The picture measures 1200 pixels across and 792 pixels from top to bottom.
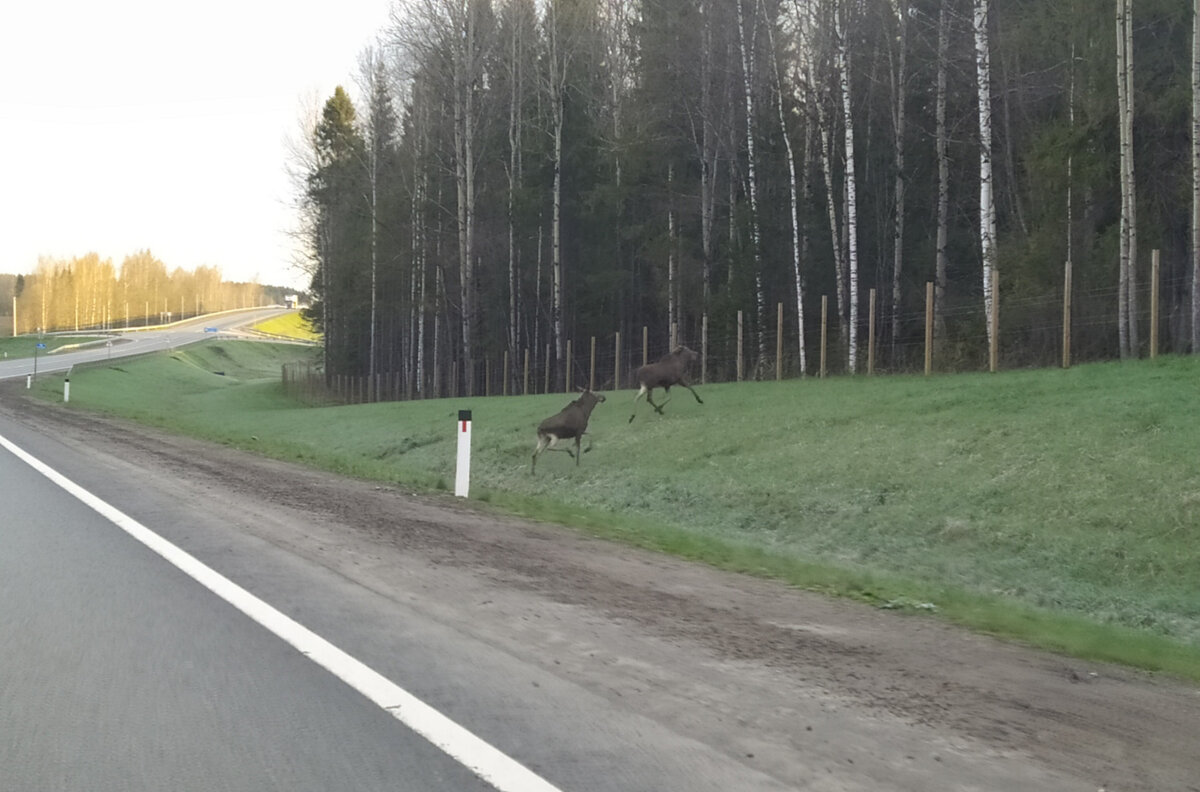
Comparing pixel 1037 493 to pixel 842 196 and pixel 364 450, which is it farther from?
pixel 842 196

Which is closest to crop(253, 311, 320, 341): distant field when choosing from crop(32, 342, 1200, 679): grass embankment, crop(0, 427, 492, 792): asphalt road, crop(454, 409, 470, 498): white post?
crop(32, 342, 1200, 679): grass embankment

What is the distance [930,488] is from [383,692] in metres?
11.1

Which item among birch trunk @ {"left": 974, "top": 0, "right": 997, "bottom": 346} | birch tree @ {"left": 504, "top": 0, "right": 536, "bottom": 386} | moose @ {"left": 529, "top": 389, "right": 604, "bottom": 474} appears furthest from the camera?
birch tree @ {"left": 504, "top": 0, "right": 536, "bottom": 386}

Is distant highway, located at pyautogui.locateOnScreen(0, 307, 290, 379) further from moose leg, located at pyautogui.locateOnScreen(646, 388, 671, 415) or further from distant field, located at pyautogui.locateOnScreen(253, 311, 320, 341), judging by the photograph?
moose leg, located at pyautogui.locateOnScreen(646, 388, 671, 415)

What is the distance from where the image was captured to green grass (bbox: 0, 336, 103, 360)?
99875 mm

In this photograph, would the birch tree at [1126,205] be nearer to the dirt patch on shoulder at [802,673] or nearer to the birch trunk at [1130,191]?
the birch trunk at [1130,191]

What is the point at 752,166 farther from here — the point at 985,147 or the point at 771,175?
the point at 985,147

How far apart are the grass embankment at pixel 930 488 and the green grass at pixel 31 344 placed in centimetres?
8344

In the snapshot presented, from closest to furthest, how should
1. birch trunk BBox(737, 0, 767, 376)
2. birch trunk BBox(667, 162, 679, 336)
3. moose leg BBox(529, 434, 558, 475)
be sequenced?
1. moose leg BBox(529, 434, 558, 475)
2. birch trunk BBox(737, 0, 767, 376)
3. birch trunk BBox(667, 162, 679, 336)

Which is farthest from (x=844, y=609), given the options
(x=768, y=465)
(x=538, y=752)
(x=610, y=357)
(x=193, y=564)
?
(x=610, y=357)

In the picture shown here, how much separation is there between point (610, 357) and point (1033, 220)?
2106 cm

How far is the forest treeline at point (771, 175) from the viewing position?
29.6 m

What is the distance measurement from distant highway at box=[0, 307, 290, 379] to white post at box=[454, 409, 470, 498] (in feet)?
182

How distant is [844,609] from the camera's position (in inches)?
314
